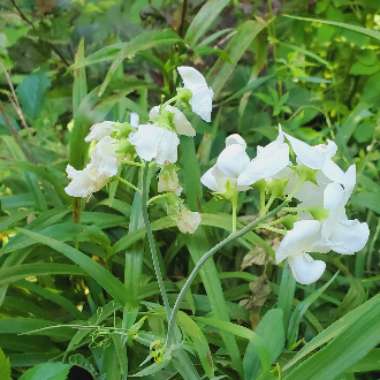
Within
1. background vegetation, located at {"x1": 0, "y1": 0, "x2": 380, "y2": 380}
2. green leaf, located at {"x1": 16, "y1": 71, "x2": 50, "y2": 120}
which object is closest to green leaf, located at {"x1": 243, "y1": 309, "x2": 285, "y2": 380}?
background vegetation, located at {"x1": 0, "y1": 0, "x2": 380, "y2": 380}

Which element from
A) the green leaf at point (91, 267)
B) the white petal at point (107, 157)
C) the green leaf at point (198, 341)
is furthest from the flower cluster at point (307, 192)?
the green leaf at point (91, 267)

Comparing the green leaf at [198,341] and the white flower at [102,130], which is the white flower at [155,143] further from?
the green leaf at [198,341]

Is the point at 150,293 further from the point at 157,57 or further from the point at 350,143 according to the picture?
the point at 350,143

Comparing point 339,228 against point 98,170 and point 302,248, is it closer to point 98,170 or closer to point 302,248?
point 302,248

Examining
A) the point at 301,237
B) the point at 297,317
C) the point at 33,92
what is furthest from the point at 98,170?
the point at 33,92

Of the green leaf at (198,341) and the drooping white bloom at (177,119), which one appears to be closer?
the drooping white bloom at (177,119)

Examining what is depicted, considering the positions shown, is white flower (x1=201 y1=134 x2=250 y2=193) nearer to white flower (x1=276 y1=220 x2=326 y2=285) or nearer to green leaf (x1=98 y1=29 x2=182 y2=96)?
white flower (x1=276 y1=220 x2=326 y2=285)

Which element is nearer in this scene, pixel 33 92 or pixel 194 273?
pixel 194 273

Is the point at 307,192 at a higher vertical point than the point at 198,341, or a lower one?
higher
